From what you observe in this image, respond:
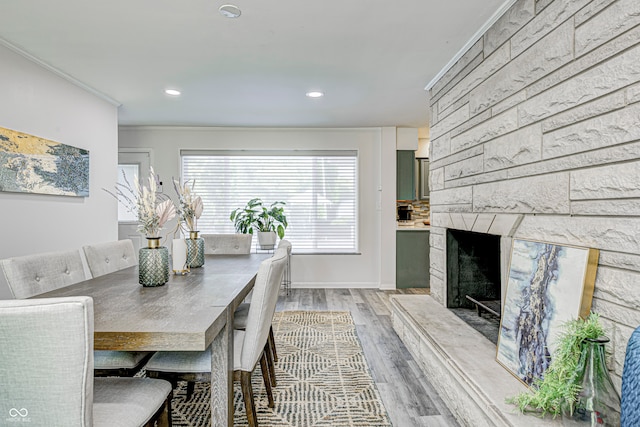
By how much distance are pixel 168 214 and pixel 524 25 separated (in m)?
2.18

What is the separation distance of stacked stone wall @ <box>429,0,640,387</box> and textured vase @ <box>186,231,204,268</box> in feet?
6.25

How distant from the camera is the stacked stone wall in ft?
4.17

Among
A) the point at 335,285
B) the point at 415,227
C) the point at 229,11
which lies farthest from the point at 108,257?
the point at 415,227

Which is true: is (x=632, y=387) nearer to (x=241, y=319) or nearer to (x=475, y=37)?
(x=241, y=319)

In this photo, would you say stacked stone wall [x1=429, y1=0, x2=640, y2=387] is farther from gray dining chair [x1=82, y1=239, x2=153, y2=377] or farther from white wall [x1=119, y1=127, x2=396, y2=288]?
white wall [x1=119, y1=127, x2=396, y2=288]

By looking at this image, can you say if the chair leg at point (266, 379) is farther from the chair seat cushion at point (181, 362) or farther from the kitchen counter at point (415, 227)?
the kitchen counter at point (415, 227)

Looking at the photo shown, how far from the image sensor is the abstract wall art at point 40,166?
2.55 m

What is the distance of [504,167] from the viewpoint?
2041 mm

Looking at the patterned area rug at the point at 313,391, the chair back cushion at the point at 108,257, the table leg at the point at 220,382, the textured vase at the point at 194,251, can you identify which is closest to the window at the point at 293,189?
the patterned area rug at the point at 313,391

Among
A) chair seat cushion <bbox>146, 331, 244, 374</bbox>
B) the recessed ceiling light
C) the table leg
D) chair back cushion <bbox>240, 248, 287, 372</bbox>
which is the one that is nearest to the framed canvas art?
chair back cushion <bbox>240, 248, 287, 372</bbox>

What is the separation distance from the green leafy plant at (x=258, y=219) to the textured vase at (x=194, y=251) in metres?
2.21

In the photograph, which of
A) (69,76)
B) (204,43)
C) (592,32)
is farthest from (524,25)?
(69,76)

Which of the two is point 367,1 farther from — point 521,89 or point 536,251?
point 536,251

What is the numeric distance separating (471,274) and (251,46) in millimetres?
2442
